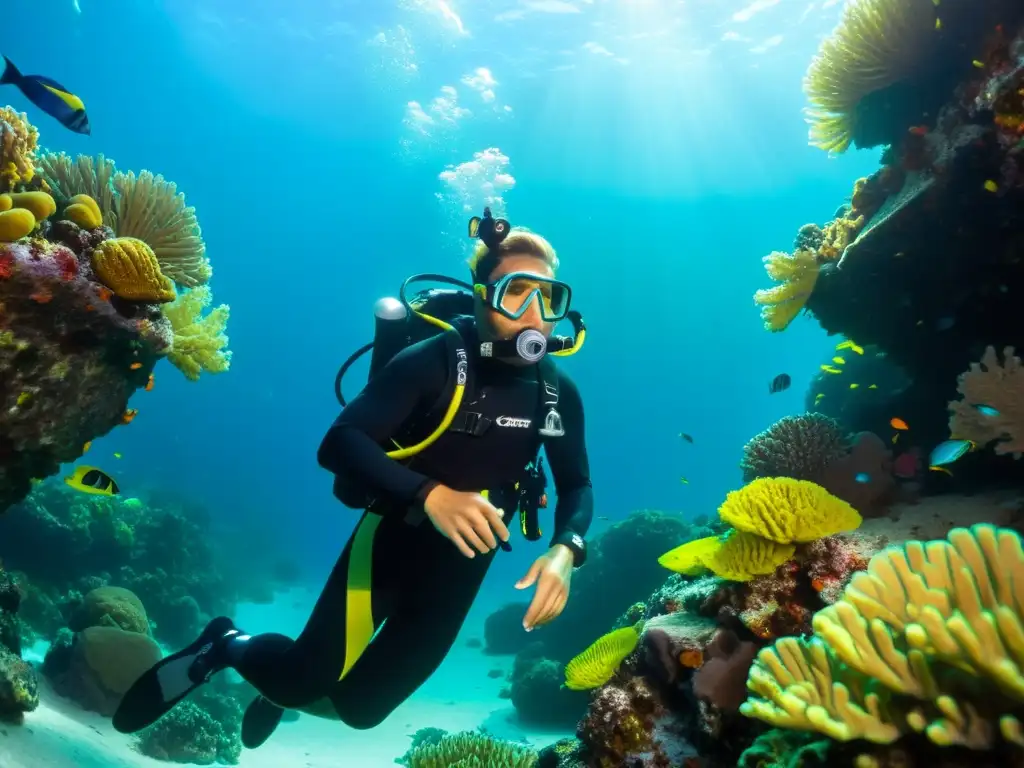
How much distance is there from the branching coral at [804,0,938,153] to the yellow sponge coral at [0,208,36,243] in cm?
743

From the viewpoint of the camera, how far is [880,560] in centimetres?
201

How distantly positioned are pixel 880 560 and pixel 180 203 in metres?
5.74

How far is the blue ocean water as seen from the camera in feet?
107

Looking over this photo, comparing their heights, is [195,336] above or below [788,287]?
below

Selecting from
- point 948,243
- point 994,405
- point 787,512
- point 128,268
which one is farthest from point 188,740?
point 948,243

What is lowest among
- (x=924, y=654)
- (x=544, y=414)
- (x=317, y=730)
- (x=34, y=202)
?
(x=924, y=654)

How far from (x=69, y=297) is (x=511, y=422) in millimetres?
3215

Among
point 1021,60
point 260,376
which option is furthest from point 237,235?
point 1021,60

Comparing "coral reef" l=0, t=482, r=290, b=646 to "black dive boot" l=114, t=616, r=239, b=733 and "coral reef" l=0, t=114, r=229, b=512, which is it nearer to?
"black dive boot" l=114, t=616, r=239, b=733

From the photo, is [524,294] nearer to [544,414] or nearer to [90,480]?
[544,414]

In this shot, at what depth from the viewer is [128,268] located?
13.1 feet

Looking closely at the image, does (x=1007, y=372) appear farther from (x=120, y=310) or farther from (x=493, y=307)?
(x=120, y=310)

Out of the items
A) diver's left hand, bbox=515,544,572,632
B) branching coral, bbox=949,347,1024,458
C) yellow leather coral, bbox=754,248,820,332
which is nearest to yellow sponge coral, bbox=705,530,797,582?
diver's left hand, bbox=515,544,572,632

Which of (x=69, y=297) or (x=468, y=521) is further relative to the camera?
(x=69, y=297)
